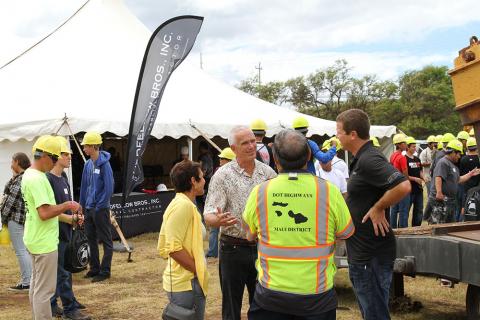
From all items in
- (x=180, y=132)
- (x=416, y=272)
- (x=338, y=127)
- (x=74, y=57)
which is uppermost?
(x=74, y=57)

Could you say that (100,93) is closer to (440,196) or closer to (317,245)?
(440,196)

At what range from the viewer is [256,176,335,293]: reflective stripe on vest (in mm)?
3025

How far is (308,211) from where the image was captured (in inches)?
119

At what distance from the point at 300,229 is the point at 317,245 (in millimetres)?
122

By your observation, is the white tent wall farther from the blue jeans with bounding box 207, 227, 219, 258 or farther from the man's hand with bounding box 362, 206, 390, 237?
the man's hand with bounding box 362, 206, 390, 237

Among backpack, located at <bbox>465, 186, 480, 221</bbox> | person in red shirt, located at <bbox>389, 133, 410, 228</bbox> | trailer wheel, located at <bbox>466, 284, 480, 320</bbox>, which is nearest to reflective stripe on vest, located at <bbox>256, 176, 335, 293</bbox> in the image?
trailer wheel, located at <bbox>466, 284, 480, 320</bbox>

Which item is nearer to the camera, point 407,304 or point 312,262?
point 312,262

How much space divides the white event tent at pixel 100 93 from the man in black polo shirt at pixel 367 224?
8247mm

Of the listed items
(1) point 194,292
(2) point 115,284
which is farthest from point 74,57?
(1) point 194,292

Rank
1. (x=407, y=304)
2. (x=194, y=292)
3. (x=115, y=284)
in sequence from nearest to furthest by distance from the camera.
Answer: (x=194, y=292)
(x=407, y=304)
(x=115, y=284)

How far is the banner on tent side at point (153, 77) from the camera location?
957 cm

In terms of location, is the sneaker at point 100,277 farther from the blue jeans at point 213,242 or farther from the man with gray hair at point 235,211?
the man with gray hair at point 235,211

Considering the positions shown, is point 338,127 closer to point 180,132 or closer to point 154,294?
point 154,294

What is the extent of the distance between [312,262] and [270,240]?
24cm
